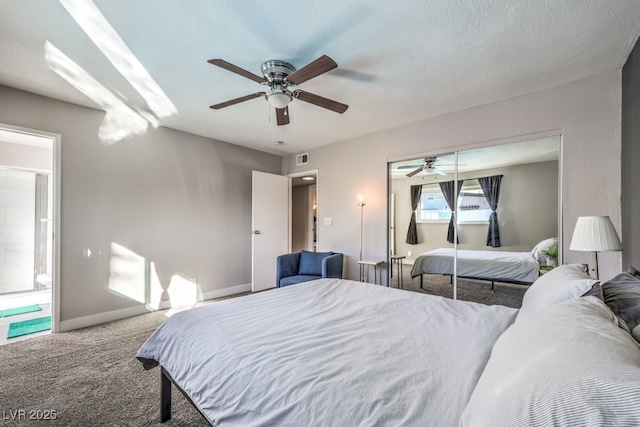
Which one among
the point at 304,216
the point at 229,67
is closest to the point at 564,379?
the point at 229,67

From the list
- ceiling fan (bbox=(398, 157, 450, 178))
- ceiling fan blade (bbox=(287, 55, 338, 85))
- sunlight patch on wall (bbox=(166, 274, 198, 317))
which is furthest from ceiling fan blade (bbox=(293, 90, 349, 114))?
sunlight patch on wall (bbox=(166, 274, 198, 317))

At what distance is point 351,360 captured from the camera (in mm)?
1188

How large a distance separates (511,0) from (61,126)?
440 cm

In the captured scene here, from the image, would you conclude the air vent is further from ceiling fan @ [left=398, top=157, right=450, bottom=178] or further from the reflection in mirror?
ceiling fan @ [left=398, top=157, right=450, bottom=178]

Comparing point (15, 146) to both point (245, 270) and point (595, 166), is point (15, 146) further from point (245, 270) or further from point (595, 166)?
point (595, 166)

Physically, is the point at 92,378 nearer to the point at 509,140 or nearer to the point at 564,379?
the point at 564,379

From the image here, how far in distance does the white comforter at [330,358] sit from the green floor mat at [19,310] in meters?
3.79

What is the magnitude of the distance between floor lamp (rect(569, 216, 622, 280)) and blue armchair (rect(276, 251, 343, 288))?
2.64m

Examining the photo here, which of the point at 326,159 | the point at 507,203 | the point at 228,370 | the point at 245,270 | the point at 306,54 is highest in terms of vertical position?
the point at 306,54

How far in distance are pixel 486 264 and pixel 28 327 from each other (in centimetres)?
550

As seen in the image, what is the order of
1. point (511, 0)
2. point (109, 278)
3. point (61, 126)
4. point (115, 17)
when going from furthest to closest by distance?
point (109, 278), point (61, 126), point (115, 17), point (511, 0)

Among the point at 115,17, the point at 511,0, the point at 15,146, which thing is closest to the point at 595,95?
the point at 511,0

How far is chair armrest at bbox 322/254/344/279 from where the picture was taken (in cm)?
392

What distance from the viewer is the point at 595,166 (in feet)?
8.69
